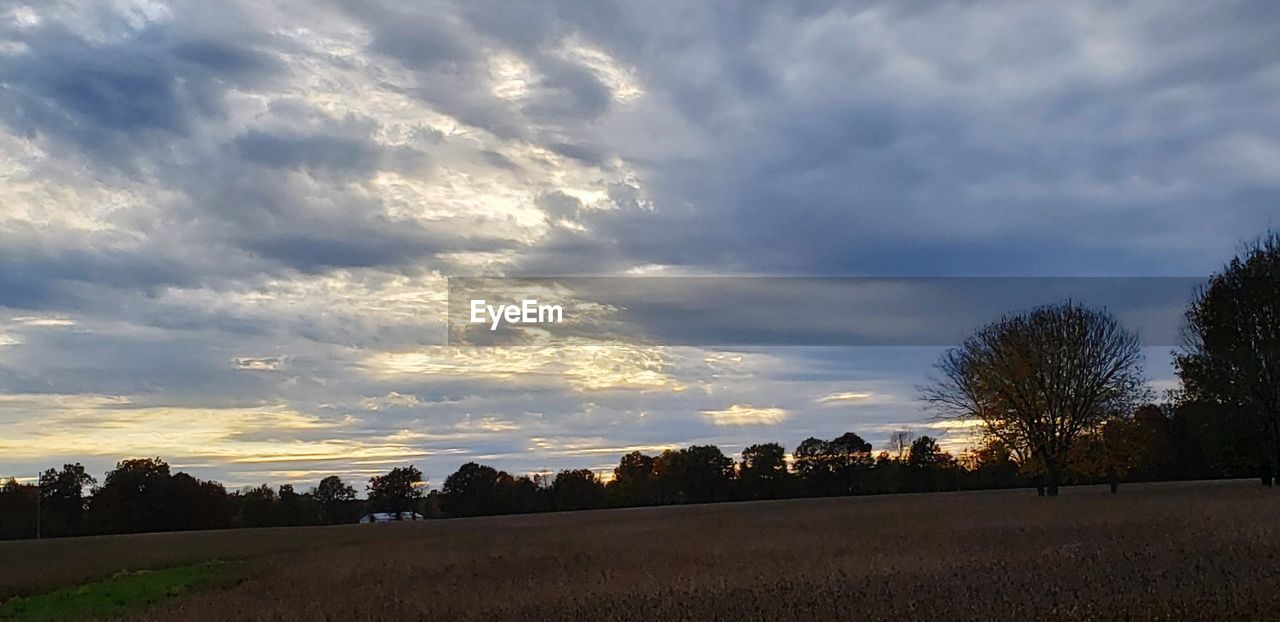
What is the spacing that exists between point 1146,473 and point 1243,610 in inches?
3388

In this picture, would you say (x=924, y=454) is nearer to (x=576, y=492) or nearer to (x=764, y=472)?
(x=764, y=472)

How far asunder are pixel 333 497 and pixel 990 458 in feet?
253

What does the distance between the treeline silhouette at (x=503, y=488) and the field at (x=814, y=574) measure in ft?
179

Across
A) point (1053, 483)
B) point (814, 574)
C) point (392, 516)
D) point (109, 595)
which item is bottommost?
point (109, 595)

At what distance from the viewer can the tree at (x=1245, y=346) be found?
46.7 meters

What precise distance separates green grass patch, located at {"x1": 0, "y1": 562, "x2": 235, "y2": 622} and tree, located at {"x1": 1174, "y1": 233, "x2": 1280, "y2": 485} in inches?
1746

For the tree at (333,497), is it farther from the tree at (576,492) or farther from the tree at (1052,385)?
the tree at (1052,385)

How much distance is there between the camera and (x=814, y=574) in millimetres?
16953

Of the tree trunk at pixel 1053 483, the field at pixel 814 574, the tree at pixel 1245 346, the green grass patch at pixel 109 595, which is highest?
the tree at pixel 1245 346

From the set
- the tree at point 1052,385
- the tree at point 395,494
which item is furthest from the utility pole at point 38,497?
the tree at point 1052,385

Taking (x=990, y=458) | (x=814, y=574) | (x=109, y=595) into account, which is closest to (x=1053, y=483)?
(x=990, y=458)

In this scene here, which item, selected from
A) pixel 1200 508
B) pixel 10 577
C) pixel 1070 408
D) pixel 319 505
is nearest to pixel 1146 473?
pixel 1070 408

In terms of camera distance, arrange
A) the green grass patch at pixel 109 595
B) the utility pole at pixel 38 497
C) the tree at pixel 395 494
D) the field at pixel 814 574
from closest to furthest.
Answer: the field at pixel 814 574 < the green grass patch at pixel 109 595 < the utility pole at pixel 38 497 < the tree at pixel 395 494

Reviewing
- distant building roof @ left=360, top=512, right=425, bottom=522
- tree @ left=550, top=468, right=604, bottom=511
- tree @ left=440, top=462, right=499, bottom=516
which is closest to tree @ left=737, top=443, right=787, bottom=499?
tree @ left=550, top=468, right=604, bottom=511
